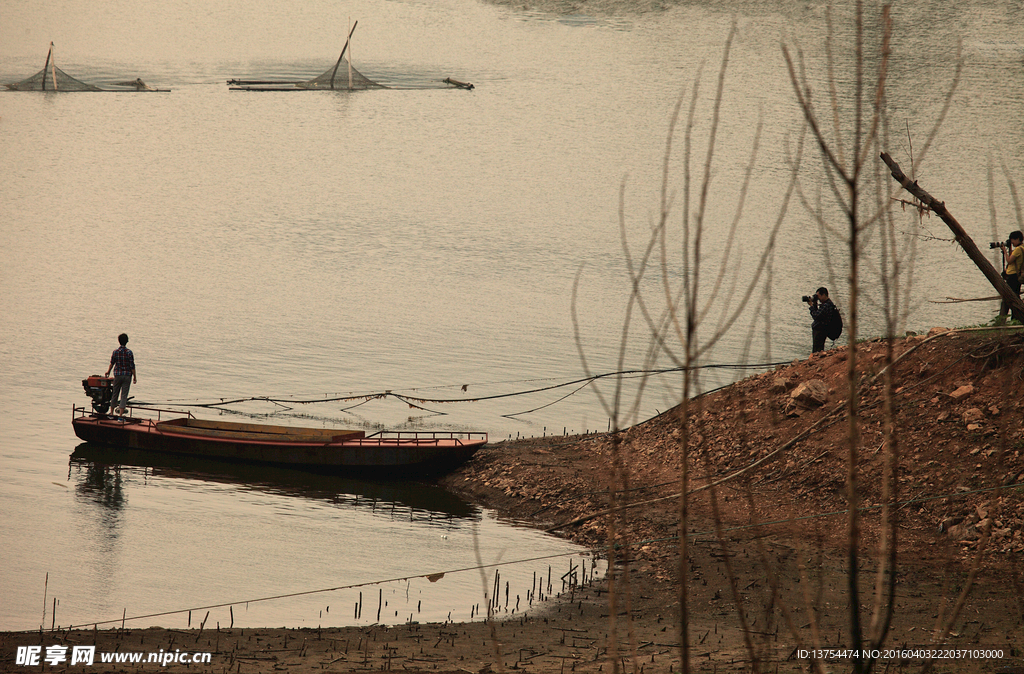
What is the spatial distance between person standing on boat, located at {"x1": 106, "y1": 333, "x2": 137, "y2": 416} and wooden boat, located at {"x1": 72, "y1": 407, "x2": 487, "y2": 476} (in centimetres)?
47

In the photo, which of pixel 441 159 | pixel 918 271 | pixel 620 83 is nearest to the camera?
pixel 918 271

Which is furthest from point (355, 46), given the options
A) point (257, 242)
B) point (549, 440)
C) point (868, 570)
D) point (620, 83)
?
point (868, 570)

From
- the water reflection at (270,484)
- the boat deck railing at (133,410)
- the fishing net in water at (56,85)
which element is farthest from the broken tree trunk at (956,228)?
the fishing net in water at (56,85)

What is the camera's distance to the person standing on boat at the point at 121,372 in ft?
73.2

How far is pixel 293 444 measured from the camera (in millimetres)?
20703

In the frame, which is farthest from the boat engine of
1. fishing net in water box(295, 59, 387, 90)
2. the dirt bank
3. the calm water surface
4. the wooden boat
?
fishing net in water box(295, 59, 387, 90)

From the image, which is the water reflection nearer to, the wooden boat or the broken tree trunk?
the wooden boat

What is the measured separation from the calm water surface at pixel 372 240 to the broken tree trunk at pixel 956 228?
1890mm

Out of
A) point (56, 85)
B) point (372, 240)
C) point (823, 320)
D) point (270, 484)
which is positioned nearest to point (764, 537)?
point (823, 320)

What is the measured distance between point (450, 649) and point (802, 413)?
795 centimetres

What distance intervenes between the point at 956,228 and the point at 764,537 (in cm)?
696

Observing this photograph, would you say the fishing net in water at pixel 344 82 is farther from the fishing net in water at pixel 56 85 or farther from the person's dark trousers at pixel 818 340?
the person's dark trousers at pixel 818 340

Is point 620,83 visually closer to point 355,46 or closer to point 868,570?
point 355,46

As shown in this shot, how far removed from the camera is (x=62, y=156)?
2598 inches
